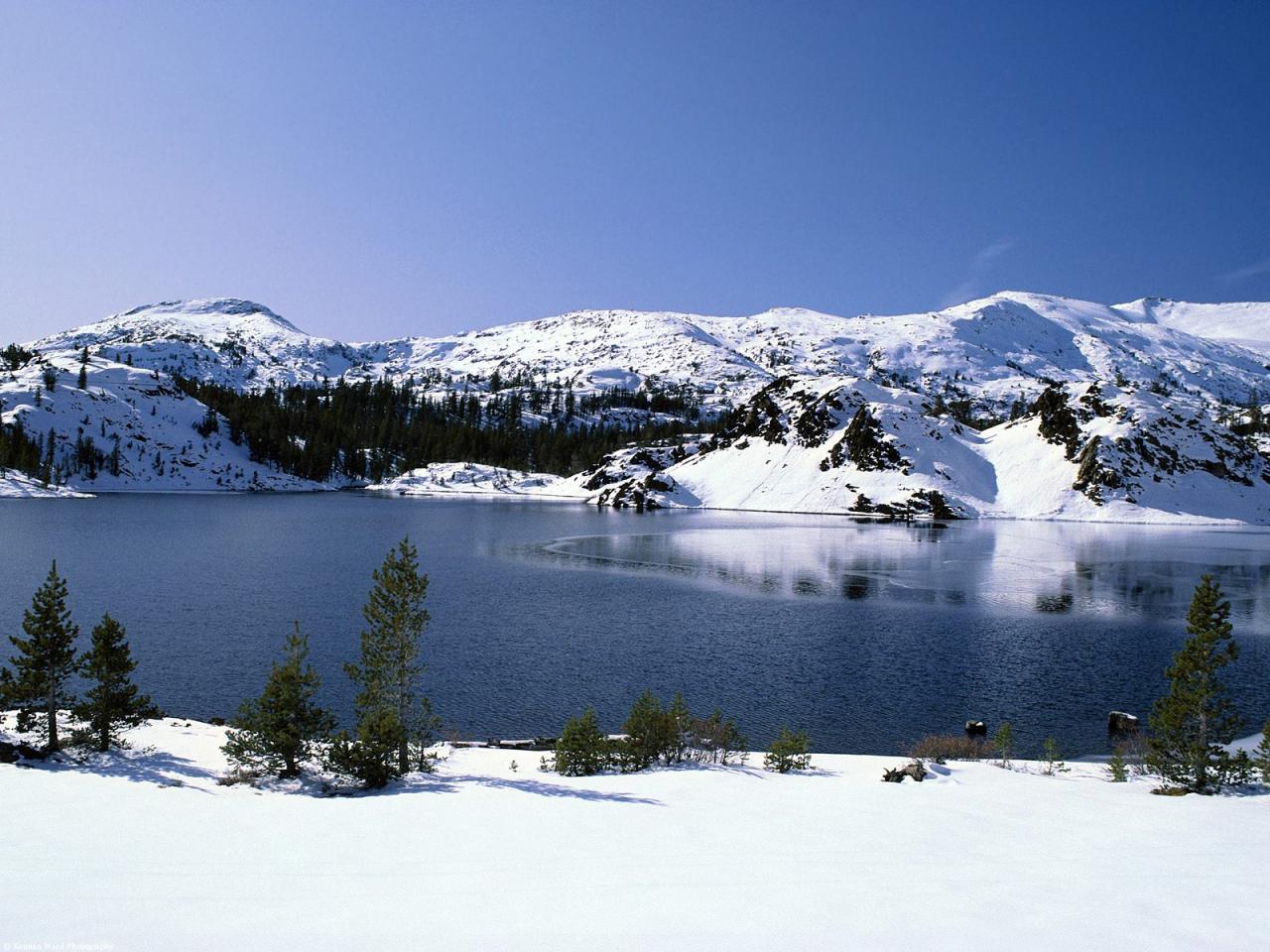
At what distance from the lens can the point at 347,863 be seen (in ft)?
46.4

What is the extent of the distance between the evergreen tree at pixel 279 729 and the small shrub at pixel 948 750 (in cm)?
2165

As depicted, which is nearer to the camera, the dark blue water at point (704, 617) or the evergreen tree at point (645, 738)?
the evergreen tree at point (645, 738)

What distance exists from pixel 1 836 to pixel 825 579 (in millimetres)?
62826

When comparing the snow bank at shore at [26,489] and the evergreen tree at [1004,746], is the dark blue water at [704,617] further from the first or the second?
the snow bank at shore at [26,489]

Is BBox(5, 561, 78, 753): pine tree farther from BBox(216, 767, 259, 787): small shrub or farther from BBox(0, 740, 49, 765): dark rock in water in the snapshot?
BBox(216, 767, 259, 787): small shrub

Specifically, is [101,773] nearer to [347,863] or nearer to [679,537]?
[347,863]

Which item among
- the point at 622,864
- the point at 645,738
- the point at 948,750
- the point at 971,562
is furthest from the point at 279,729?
the point at 971,562

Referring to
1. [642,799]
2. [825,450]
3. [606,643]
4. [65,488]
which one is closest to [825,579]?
[606,643]

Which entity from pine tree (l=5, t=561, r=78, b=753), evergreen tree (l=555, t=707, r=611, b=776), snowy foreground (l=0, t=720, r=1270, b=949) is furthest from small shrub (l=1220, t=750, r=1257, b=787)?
pine tree (l=5, t=561, r=78, b=753)

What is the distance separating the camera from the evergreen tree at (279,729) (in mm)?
22578

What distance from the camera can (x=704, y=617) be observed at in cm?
5275

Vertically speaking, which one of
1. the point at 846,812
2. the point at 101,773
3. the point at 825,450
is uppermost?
the point at 825,450

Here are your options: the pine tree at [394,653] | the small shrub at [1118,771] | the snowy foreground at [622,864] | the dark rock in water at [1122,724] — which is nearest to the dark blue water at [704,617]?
the dark rock in water at [1122,724]

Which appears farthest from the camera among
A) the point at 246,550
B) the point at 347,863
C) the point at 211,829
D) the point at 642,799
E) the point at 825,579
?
the point at 246,550
